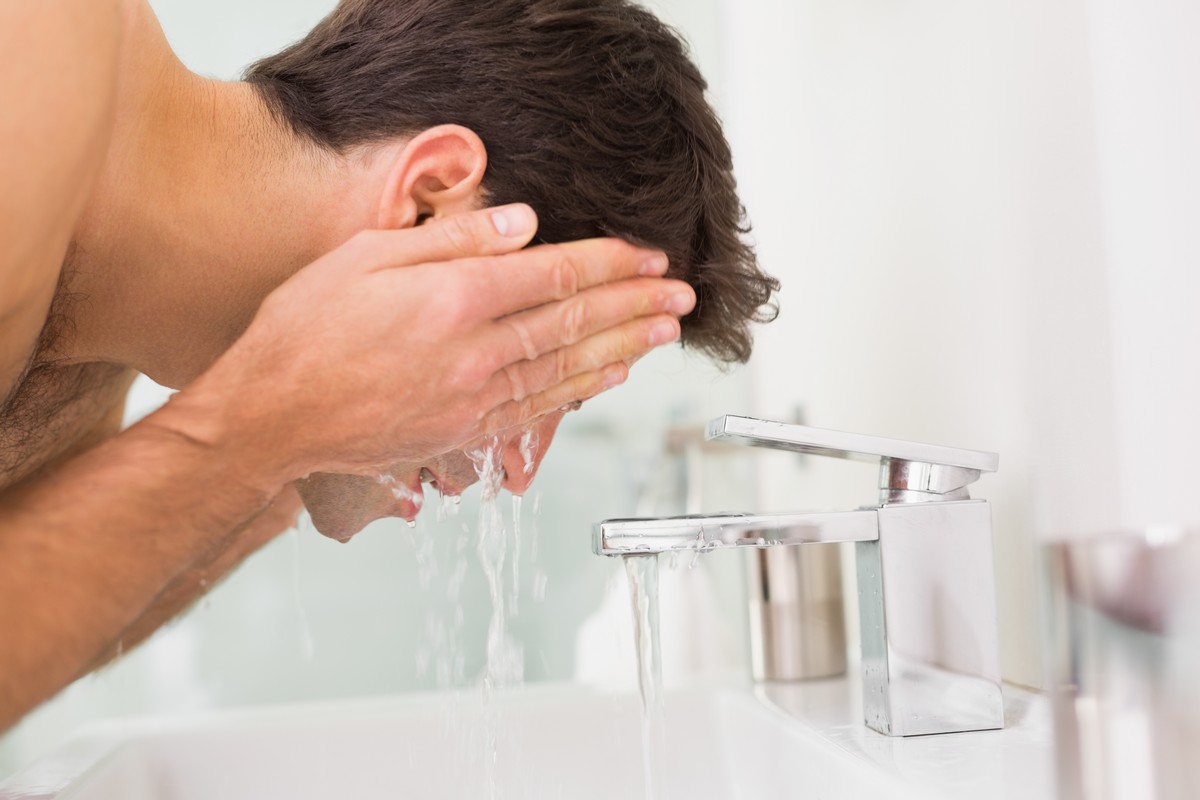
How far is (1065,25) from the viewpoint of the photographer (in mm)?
650

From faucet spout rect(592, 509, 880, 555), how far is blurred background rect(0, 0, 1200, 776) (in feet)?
0.38

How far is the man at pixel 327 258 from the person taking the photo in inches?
21.0

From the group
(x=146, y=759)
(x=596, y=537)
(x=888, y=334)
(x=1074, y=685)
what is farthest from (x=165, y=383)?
(x=1074, y=685)

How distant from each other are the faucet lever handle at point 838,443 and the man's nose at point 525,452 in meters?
0.16

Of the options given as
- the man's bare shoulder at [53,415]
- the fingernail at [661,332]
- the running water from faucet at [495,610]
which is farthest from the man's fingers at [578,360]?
the man's bare shoulder at [53,415]

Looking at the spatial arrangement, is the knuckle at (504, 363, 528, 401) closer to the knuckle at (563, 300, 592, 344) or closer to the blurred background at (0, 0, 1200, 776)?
the knuckle at (563, 300, 592, 344)

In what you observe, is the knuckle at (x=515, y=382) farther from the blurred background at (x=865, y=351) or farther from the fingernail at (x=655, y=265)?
the blurred background at (x=865, y=351)

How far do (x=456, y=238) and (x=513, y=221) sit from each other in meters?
0.04

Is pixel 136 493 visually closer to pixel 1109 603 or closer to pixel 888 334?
pixel 1109 603

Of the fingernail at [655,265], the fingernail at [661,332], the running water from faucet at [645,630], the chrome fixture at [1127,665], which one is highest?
the fingernail at [655,265]

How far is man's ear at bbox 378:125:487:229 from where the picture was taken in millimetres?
693

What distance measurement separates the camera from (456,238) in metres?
0.64

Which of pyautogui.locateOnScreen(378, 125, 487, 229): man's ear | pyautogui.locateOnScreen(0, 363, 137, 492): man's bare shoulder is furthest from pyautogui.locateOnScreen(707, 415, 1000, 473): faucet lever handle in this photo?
pyautogui.locateOnScreen(0, 363, 137, 492): man's bare shoulder

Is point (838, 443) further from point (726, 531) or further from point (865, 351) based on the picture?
point (865, 351)
